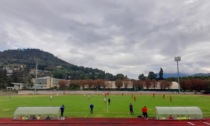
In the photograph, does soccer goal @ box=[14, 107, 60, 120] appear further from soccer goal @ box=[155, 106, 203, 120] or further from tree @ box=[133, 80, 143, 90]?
tree @ box=[133, 80, 143, 90]

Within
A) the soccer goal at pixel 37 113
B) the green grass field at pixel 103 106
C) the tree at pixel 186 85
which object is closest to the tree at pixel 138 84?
the tree at pixel 186 85

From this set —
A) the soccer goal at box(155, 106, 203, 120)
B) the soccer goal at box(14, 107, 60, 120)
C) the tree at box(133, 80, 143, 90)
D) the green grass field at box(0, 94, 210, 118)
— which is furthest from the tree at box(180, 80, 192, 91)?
the soccer goal at box(14, 107, 60, 120)

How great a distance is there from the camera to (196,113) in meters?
28.7

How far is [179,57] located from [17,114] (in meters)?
94.7

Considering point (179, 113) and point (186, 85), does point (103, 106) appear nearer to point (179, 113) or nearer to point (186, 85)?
point (179, 113)

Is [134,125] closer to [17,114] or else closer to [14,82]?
[17,114]

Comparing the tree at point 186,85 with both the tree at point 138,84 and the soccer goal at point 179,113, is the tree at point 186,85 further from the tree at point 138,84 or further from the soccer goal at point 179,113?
the soccer goal at point 179,113

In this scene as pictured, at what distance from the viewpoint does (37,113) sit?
94.8ft

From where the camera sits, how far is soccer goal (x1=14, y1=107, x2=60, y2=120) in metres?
28.9

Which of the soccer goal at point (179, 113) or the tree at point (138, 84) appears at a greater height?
the tree at point (138, 84)

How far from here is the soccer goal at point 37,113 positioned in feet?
94.8

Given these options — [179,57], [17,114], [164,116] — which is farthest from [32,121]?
[179,57]

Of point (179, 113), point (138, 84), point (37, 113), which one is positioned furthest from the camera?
point (138, 84)

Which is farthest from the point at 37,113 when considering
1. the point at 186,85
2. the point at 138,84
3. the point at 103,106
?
the point at 138,84
